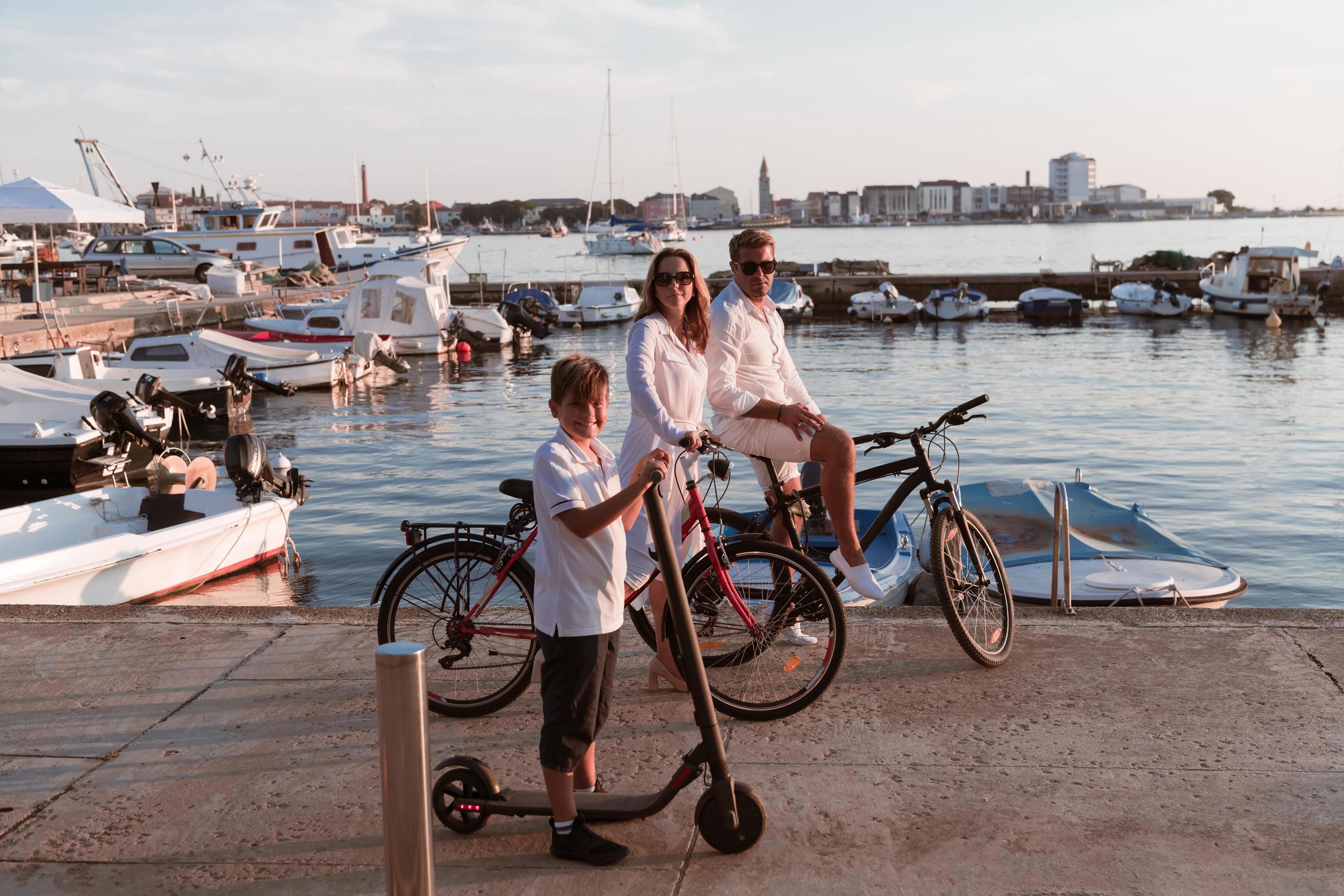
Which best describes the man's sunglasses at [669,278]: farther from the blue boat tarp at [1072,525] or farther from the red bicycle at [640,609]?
the blue boat tarp at [1072,525]

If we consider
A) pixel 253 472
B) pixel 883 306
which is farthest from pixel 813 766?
pixel 883 306

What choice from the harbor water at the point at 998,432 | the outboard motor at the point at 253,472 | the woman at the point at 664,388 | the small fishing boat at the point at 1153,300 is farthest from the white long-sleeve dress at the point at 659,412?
the small fishing boat at the point at 1153,300

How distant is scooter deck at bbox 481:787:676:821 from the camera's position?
152 inches

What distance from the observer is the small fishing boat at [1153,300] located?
51.0 m

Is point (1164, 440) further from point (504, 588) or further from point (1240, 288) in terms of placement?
point (1240, 288)

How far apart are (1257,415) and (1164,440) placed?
15.1 feet

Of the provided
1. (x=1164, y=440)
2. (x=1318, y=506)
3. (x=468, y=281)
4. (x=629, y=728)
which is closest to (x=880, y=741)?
(x=629, y=728)

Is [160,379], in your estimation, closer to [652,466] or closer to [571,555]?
[571,555]

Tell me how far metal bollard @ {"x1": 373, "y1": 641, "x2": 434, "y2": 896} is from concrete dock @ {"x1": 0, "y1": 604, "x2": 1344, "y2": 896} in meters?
0.58

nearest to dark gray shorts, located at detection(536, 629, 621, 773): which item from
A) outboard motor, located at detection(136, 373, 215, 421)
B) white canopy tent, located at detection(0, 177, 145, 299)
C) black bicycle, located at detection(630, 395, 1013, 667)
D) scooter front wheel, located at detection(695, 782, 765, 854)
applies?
scooter front wheel, located at detection(695, 782, 765, 854)

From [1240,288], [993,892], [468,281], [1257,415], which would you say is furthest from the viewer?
[468,281]

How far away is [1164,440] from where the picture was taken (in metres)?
23.6

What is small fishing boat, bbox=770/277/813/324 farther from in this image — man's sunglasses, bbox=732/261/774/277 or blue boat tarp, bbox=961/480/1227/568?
man's sunglasses, bbox=732/261/774/277

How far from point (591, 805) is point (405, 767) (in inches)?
41.1
